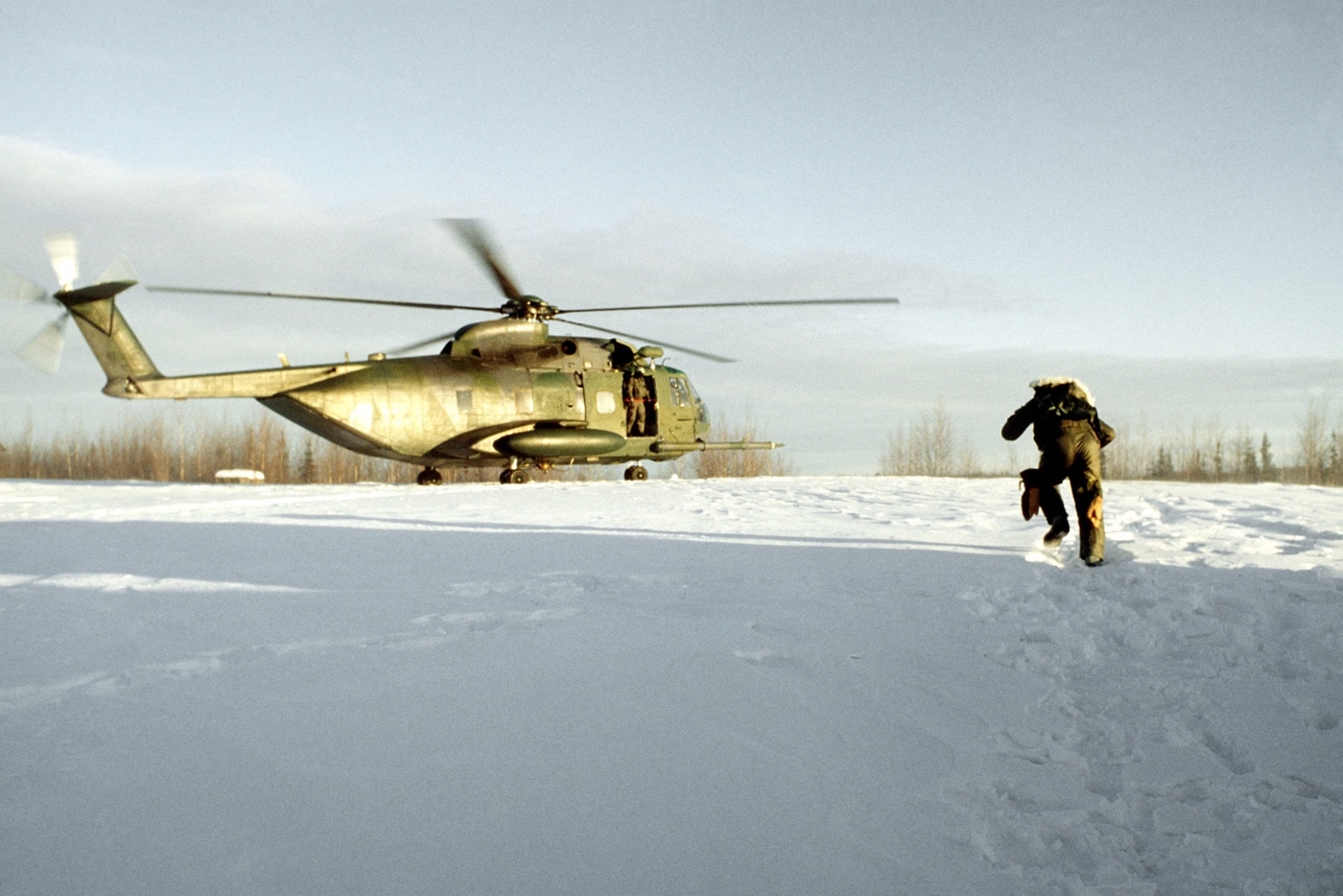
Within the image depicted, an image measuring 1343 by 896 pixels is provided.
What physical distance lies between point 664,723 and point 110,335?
13.8 metres

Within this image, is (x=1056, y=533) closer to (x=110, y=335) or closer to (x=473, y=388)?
(x=473, y=388)

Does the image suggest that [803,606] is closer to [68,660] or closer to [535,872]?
[535,872]

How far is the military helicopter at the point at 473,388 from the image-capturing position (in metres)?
12.7

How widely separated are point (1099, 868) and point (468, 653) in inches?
100

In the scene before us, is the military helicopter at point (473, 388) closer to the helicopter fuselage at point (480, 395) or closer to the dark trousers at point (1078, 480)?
the helicopter fuselage at point (480, 395)

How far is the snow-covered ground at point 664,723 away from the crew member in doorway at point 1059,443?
0.77m

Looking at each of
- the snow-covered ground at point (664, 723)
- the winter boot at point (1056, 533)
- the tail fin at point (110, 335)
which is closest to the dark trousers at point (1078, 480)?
the winter boot at point (1056, 533)

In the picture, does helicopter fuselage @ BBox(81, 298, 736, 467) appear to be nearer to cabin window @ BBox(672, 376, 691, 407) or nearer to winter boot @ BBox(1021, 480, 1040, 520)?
cabin window @ BBox(672, 376, 691, 407)

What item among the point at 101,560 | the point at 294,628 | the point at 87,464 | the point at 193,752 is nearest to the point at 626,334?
the point at 101,560

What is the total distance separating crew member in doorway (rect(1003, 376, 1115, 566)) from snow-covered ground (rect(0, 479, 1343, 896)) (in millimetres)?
766

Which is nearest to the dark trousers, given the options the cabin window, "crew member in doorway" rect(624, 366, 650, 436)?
"crew member in doorway" rect(624, 366, 650, 436)

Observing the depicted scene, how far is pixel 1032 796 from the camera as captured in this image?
9.09ft

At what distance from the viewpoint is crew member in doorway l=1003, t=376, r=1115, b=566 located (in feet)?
21.4

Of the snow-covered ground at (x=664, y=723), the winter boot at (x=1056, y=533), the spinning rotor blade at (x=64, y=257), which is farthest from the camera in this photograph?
the spinning rotor blade at (x=64, y=257)
